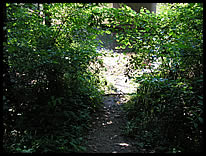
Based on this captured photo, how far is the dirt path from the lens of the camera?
4005 millimetres

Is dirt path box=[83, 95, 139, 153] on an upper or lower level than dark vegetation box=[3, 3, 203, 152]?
lower

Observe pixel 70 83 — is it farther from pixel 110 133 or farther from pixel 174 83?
pixel 174 83

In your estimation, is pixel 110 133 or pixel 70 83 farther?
pixel 70 83

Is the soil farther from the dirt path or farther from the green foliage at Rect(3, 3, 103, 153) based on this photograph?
the green foliage at Rect(3, 3, 103, 153)

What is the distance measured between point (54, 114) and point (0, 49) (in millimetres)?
1445

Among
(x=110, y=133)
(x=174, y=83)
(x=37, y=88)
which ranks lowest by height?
(x=110, y=133)

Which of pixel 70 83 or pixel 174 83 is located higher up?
pixel 174 83

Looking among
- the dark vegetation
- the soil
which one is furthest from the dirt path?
the dark vegetation

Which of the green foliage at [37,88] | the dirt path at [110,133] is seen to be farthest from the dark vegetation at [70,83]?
the dirt path at [110,133]

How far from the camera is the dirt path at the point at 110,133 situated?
4.01m

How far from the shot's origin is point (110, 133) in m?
4.74

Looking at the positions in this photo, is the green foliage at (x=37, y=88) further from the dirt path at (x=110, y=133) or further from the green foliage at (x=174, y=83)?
the green foliage at (x=174, y=83)

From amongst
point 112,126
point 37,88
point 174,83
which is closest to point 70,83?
point 37,88

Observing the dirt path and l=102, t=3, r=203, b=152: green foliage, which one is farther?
the dirt path
